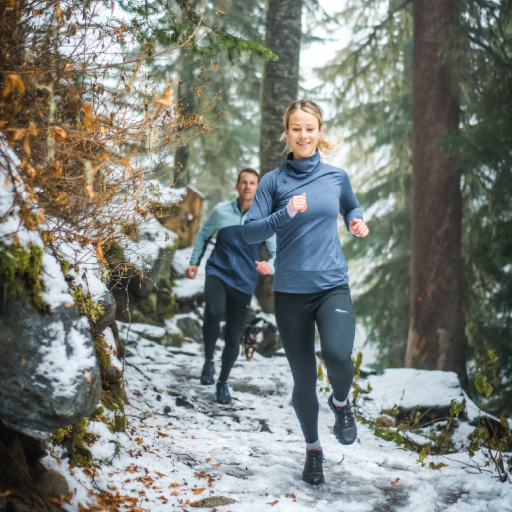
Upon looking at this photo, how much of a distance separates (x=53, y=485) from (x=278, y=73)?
6893 millimetres

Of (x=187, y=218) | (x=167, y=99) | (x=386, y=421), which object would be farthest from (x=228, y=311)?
(x=187, y=218)

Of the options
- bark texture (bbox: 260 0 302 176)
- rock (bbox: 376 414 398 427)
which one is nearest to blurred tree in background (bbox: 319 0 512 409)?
bark texture (bbox: 260 0 302 176)

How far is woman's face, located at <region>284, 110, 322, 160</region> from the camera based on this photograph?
9.17ft

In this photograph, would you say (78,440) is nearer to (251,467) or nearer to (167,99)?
(251,467)

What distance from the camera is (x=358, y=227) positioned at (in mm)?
2775

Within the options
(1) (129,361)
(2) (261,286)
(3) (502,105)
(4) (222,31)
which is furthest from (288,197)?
(3) (502,105)

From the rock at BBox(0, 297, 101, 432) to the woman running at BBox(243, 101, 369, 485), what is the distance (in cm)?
117

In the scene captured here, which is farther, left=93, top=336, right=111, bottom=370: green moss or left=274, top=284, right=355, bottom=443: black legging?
left=93, top=336, right=111, bottom=370: green moss

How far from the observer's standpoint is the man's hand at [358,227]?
2.75m

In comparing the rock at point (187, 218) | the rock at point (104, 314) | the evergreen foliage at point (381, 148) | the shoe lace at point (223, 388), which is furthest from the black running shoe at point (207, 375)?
the evergreen foliage at point (381, 148)

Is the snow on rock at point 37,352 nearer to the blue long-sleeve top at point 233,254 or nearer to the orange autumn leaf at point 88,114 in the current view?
the orange autumn leaf at point 88,114

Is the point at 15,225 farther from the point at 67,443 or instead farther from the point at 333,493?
the point at 333,493

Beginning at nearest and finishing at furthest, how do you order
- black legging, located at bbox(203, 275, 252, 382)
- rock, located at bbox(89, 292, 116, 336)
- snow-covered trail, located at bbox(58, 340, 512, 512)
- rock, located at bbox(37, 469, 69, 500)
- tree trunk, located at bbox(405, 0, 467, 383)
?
rock, located at bbox(37, 469, 69, 500), snow-covered trail, located at bbox(58, 340, 512, 512), rock, located at bbox(89, 292, 116, 336), black legging, located at bbox(203, 275, 252, 382), tree trunk, located at bbox(405, 0, 467, 383)

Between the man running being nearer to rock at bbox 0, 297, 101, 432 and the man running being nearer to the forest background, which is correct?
the forest background
